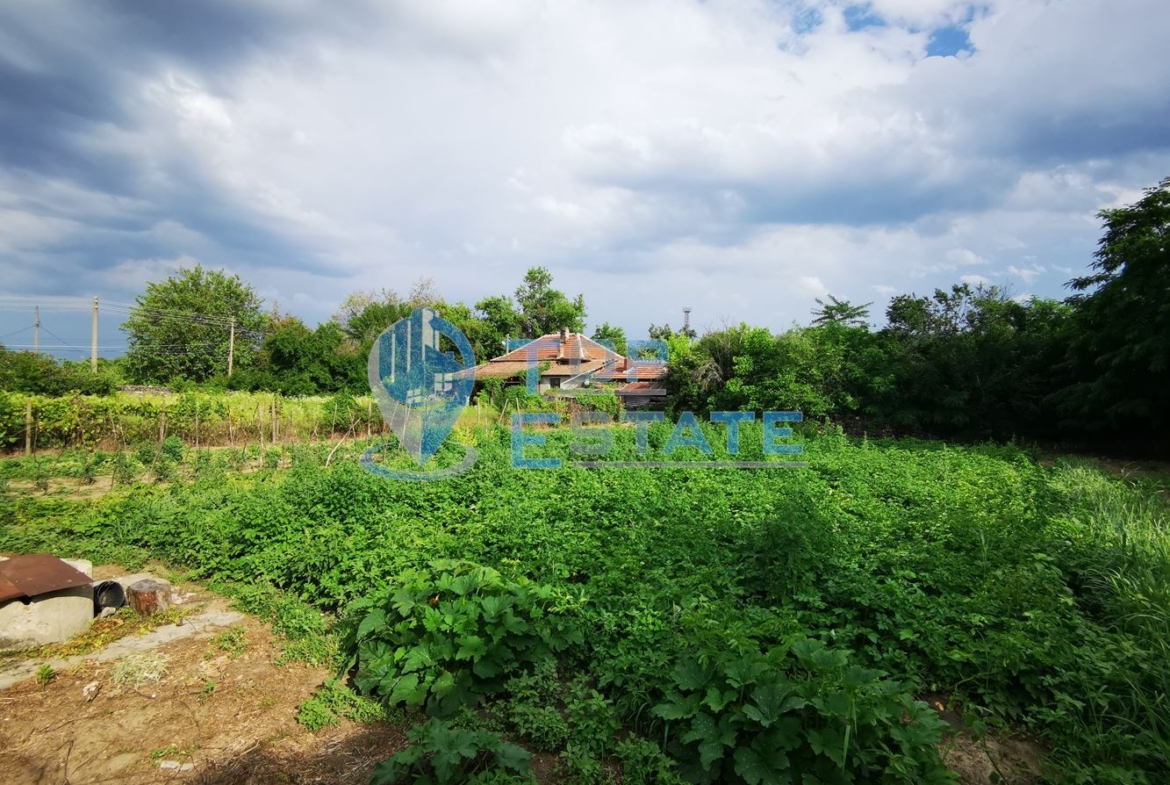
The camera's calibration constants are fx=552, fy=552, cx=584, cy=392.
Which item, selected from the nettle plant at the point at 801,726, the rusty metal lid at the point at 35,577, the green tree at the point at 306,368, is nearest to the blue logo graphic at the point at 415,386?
the rusty metal lid at the point at 35,577

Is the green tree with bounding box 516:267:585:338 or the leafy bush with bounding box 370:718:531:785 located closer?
the leafy bush with bounding box 370:718:531:785

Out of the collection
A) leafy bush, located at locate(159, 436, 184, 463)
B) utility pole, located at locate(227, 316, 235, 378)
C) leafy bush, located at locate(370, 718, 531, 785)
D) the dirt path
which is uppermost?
utility pole, located at locate(227, 316, 235, 378)

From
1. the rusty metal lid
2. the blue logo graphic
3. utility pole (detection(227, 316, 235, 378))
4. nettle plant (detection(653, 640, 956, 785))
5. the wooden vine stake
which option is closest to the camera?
nettle plant (detection(653, 640, 956, 785))

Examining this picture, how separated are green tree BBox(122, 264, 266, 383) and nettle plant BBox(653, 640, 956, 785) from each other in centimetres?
3099

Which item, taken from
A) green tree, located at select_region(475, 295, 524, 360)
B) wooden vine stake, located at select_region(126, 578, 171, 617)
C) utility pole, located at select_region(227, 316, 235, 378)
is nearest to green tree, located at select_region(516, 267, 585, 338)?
green tree, located at select_region(475, 295, 524, 360)

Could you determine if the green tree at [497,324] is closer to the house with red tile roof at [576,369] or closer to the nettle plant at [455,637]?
the house with red tile roof at [576,369]

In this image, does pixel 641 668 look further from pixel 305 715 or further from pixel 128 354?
pixel 128 354

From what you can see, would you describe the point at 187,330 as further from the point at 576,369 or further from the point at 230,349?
the point at 576,369

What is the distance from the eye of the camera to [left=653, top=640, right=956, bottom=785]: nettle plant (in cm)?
215

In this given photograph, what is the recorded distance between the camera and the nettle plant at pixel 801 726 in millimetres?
2152

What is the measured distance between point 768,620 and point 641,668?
752 mm

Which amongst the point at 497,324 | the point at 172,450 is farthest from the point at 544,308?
the point at 172,450

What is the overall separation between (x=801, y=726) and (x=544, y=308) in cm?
3061

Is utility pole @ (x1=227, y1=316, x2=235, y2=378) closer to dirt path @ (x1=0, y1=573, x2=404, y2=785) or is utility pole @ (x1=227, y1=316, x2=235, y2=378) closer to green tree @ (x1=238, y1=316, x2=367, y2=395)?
green tree @ (x1=238, y1=316, x2=367, y2=395)
